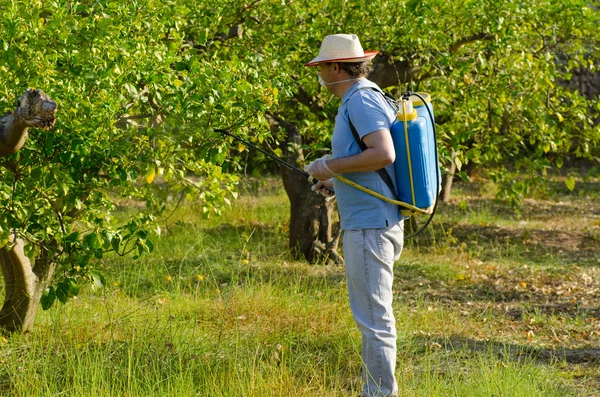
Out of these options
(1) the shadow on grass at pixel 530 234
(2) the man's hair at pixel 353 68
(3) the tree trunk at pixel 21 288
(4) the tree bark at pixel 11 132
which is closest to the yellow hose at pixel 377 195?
(2) the man's hair at pixel 353 68

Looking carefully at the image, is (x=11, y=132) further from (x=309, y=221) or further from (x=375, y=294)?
(x=309, y=221)

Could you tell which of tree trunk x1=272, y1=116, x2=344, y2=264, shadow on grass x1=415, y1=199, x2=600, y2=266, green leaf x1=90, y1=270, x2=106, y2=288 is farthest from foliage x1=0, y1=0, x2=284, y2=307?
shadow on grass x1=415, y1=199, x2=600, y2=266

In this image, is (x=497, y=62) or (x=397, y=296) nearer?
(x=397, y=296)

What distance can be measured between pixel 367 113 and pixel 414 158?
0.27 meters

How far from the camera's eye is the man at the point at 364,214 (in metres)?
3.52

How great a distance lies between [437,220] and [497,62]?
3354 mm

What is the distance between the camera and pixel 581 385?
440 centimetres

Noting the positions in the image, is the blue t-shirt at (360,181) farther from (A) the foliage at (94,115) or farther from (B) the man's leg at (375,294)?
(A) the foliage at (94,115)

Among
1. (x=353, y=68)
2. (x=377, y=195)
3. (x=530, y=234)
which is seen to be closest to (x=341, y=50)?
(x=353, y=68)

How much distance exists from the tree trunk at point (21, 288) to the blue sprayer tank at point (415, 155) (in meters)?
2.10

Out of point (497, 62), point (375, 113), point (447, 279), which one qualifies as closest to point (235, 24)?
point (497, 62)

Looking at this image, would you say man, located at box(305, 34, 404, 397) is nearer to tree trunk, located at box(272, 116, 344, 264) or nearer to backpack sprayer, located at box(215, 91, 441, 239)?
backpack sprayer, located at box(215, 91, 441, 239)

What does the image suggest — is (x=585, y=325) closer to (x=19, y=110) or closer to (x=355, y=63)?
(x=355, y=63)

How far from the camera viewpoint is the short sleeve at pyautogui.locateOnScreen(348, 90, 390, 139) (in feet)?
11.2
